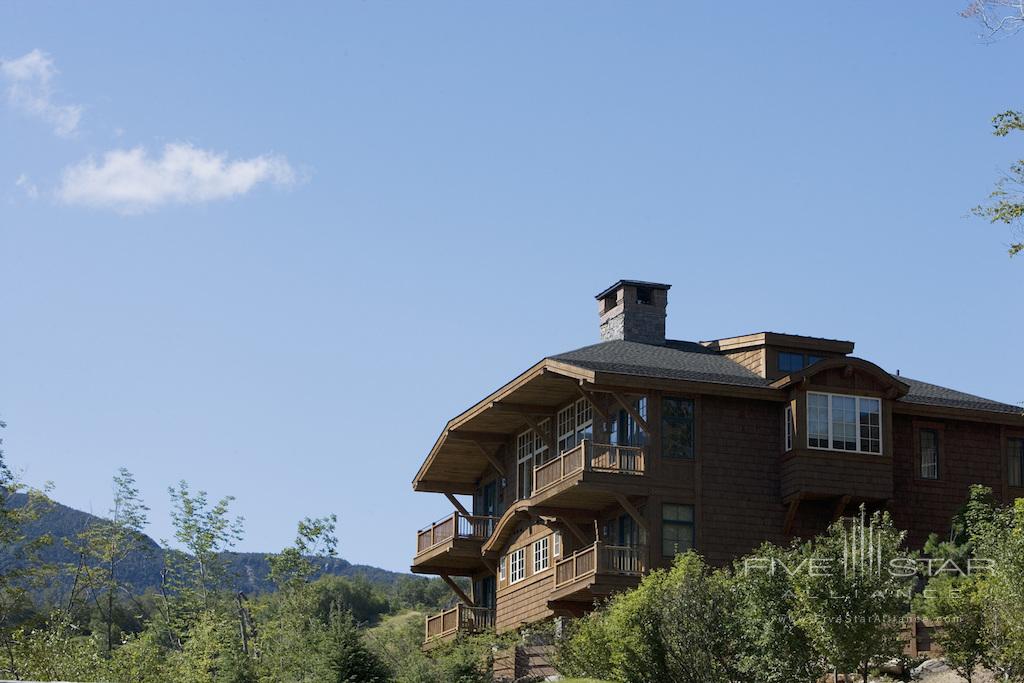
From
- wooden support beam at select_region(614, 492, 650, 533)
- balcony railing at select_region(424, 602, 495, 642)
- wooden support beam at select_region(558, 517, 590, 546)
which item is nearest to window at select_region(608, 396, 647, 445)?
wooden support beam at select_region(614, 492, 650, 533)

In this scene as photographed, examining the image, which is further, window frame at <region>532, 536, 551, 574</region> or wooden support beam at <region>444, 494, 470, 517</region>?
wooden support beam at <region>444, 494, 470, 517</region>

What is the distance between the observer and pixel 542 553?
42.6 metres

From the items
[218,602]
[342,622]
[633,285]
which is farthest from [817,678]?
[218,602]

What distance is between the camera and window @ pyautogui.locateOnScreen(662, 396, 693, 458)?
38062 millimetres

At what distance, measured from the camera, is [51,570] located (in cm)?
4959

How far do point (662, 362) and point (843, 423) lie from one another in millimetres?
4685

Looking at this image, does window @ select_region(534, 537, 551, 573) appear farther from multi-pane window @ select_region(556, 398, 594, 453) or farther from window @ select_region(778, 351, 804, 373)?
window @ select_region(778, 351, 804, 373)

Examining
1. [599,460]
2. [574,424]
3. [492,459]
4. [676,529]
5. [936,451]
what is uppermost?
[574,424]

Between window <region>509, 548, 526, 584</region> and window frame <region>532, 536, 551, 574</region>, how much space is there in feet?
3.30

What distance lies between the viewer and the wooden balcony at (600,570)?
36.6 meters

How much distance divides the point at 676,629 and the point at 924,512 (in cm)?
1329

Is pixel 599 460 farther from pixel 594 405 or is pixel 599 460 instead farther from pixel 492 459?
pixel 492 459

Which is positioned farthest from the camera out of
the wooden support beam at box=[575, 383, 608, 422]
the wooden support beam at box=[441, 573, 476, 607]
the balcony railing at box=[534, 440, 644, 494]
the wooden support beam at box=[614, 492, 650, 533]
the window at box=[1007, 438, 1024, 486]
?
the wooden support beam at box=[441, 573, 476, 607]

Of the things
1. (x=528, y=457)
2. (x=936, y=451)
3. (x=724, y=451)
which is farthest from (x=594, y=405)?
(x=936, y=451)
